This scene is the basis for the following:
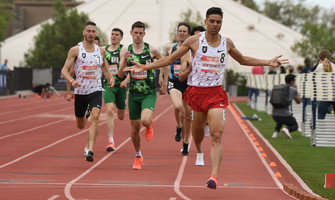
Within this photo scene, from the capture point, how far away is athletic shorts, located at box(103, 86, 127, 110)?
14.7m

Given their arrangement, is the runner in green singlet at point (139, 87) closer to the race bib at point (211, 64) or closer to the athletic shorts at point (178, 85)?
the athletic shorts at point (178, 85)

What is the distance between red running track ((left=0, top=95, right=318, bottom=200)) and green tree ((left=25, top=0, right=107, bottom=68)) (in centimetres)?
4306

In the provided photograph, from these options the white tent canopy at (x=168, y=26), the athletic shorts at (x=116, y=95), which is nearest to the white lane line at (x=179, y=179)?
the athletic shorts at (x=116, y=95)

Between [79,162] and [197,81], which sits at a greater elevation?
[197,81]

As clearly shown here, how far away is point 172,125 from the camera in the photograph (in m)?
21.9

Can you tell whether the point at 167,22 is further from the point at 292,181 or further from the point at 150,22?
the point at 292,181

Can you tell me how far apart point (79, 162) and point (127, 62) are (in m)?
2.01

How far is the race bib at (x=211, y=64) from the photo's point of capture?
943 centimetres

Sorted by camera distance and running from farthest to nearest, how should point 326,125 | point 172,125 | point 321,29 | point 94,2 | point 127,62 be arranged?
point 94,2
point 321,29
point 172,125
point 326,125
point 127,62

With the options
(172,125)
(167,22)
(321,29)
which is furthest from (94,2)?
(172,125)

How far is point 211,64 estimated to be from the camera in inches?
372

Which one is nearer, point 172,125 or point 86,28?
point 86,28

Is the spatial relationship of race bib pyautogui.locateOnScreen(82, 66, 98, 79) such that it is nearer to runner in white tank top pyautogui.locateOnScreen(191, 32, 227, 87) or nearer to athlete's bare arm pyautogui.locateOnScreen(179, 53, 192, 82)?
athlete's bare arm pyautogui.locateOnScreen(179, 53, 192, 82)

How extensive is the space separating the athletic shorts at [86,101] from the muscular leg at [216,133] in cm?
328
